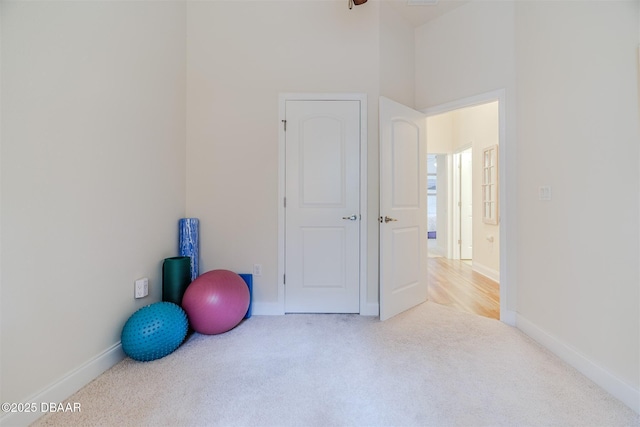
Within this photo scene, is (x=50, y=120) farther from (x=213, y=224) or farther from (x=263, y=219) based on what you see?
(x=263, y=219)

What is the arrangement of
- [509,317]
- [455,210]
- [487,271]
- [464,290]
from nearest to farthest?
1. [509,317]
2. [464,290]
3. [487,271]
4. [455,210]

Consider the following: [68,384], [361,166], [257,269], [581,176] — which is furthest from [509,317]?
[68,384]

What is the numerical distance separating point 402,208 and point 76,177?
8.07ft

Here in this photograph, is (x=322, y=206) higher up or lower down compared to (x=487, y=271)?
higher up

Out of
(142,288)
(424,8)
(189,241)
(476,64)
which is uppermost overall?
(424,8)

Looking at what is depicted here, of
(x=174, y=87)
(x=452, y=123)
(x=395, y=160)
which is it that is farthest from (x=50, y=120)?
(x=452, y=123)

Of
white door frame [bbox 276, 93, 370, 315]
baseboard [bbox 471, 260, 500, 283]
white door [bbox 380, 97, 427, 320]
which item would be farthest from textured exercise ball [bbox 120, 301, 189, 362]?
baseboard [bbox 471, 260, 500, 283]

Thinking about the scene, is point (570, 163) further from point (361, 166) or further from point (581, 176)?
point (361, 166)

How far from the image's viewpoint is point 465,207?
5.12 metres

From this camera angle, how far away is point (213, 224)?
2535mm

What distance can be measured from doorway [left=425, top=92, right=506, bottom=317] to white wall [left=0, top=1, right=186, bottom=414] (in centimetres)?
272

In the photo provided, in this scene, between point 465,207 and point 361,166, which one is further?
point 465,207

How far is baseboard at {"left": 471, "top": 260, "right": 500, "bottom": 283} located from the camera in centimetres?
367

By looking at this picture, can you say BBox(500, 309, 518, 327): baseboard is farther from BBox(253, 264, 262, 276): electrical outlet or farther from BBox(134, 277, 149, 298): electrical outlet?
BBox(134, 277, 149, 298): electrical outlet
